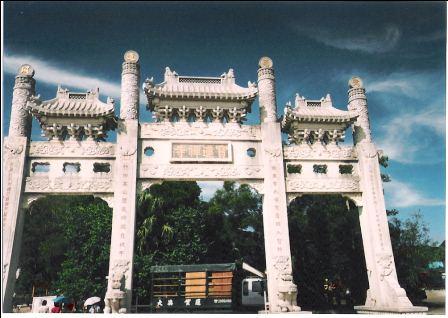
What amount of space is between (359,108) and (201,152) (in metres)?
5.12

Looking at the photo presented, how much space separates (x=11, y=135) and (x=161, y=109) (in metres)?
4.15

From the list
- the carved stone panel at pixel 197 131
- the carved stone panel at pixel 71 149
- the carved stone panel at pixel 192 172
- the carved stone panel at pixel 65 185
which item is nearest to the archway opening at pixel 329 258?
the carved stone panel at pixel 197 131

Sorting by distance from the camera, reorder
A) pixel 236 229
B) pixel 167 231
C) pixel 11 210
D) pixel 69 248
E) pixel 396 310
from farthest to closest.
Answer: pixel 236 229 < pixel 167 231 < pixel 69 248 < pixel 11 210 < pixel 396 310

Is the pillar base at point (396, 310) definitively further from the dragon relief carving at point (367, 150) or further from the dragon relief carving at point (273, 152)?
the dragon relief carving at point (273, 152)

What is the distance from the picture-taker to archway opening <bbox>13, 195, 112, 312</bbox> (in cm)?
1548

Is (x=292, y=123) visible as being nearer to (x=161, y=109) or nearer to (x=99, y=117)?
(x=161, y=109)

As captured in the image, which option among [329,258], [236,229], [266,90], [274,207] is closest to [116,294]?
[274,207]

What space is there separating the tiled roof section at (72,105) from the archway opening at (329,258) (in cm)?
1113

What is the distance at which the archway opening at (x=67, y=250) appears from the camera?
50.8 ft

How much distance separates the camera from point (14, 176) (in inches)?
410

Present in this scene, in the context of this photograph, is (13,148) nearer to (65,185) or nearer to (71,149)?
(71,149)

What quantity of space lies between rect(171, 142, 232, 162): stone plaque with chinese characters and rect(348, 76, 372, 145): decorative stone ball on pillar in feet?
13.2

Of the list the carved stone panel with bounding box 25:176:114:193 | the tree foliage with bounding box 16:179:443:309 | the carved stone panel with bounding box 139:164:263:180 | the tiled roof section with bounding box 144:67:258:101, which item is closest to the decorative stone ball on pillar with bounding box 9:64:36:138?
the carved stone panel with bounding box 25:176:114:193

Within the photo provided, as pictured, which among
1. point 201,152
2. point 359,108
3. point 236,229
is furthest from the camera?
point 236,229
